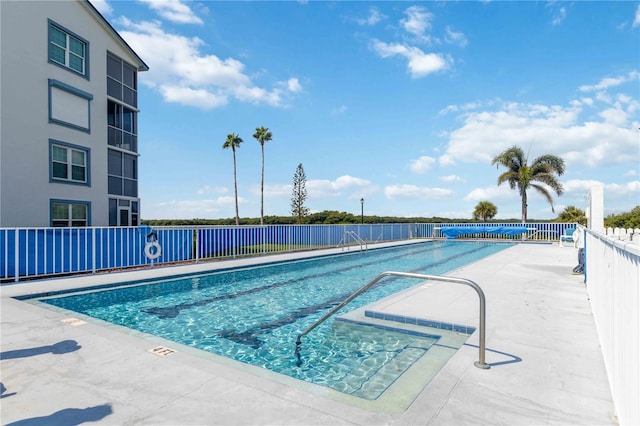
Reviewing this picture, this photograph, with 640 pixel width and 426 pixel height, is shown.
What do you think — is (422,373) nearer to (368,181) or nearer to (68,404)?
(68,404)

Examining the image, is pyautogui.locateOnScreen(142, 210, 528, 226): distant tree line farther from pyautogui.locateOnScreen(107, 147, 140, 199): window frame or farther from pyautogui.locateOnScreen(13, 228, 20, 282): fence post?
pyautogui.locateOnScreen(13, 228, 20, 282): fence post

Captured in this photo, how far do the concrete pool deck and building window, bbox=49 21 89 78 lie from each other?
46.0ft

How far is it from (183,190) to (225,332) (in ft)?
79.2

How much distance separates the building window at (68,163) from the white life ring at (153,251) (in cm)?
703

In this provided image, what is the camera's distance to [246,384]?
2713 millimetres

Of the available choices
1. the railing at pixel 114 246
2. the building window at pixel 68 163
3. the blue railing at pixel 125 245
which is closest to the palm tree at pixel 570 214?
the blue railing at pixel 125 245

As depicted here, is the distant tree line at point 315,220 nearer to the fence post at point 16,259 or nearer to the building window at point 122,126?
the building window at point 122,126

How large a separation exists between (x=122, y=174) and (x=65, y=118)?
371 centimetres

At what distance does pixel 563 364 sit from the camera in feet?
10.3

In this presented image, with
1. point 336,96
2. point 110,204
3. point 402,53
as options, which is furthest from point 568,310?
point 110,204

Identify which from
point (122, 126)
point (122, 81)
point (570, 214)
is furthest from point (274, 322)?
→ point (570, 214)

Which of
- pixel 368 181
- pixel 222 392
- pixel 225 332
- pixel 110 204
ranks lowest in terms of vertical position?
pixel 225 332

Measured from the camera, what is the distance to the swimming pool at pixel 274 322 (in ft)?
11.7

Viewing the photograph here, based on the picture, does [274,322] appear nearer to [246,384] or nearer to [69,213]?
[246,384]
